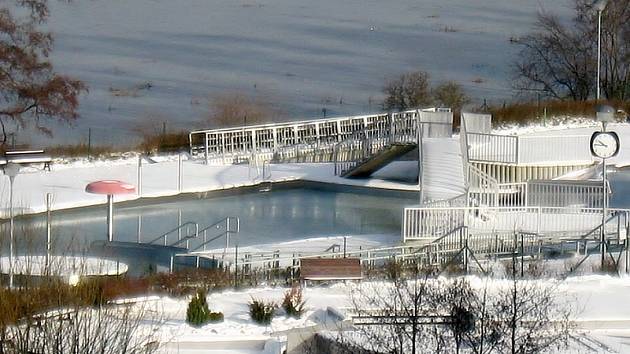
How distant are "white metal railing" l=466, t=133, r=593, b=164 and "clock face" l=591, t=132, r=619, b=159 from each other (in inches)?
280

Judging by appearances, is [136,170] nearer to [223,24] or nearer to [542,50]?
[542,50]

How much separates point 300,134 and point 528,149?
7.79 meters

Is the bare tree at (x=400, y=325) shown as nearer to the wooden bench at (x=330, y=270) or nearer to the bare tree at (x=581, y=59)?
the wooden bench at (x=330, y=270)

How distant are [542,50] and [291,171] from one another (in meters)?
24.3

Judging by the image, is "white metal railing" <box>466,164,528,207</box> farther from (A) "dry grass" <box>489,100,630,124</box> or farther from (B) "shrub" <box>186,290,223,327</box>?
(A) "dry grass" <box>489,100,630,124</box>

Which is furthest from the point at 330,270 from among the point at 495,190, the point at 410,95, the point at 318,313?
the point at 410,95

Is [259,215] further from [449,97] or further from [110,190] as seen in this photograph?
[449,97]

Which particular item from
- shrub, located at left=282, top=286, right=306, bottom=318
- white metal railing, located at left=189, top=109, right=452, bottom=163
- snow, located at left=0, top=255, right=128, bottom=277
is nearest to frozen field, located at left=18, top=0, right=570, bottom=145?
white metal railing, located at left=189, top=109, right=452, bottom=163

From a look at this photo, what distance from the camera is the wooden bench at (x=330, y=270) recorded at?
2000cm

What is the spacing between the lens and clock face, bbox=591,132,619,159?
22.7 meters

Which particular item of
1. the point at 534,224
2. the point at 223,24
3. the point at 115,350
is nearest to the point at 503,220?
the point at 534,224

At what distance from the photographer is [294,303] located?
18.0 meters

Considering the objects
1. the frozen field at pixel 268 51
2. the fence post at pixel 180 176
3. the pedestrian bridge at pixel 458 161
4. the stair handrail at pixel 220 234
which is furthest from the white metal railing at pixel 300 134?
the frozen field at pixel 268 51

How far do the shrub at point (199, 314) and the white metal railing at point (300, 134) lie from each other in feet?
53.8
